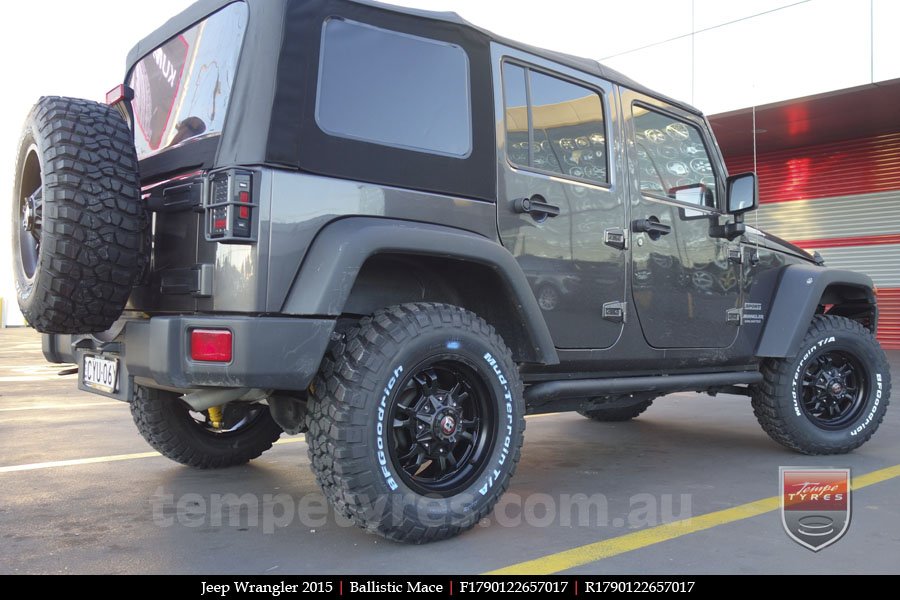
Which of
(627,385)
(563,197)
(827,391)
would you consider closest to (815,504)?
(627,385)

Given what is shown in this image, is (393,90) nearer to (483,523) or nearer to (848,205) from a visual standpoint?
(483,523)

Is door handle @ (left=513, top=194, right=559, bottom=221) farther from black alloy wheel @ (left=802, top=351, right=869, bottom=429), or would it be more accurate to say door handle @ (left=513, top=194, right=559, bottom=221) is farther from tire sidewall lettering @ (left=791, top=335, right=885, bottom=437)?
black alloy wheel @ (left=802, top=351, right=869, bottom=429)

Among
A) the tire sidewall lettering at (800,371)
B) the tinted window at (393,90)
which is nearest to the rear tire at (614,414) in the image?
the tire sidewall lettering at (800,371)

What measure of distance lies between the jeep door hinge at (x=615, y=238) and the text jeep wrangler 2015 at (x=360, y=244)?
12mm

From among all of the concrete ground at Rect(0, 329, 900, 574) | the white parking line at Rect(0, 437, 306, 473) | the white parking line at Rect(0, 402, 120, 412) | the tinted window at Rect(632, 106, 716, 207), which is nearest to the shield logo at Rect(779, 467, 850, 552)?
the concrete ground at Rect(0, 329, 900, 574)

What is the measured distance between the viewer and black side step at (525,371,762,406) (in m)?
3.48

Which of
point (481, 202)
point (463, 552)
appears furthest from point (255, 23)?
point (463, 552)

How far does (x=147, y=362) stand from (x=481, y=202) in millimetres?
1440

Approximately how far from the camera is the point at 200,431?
4.05m

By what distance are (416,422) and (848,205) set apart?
1436 centimetres

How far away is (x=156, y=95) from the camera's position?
3.39m

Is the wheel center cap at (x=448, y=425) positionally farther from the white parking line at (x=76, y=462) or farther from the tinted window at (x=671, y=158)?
the white parking line at (x=76, y=462)

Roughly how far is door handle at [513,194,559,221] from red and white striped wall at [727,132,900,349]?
11927 mm

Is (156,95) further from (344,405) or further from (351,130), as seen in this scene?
(344,405)
